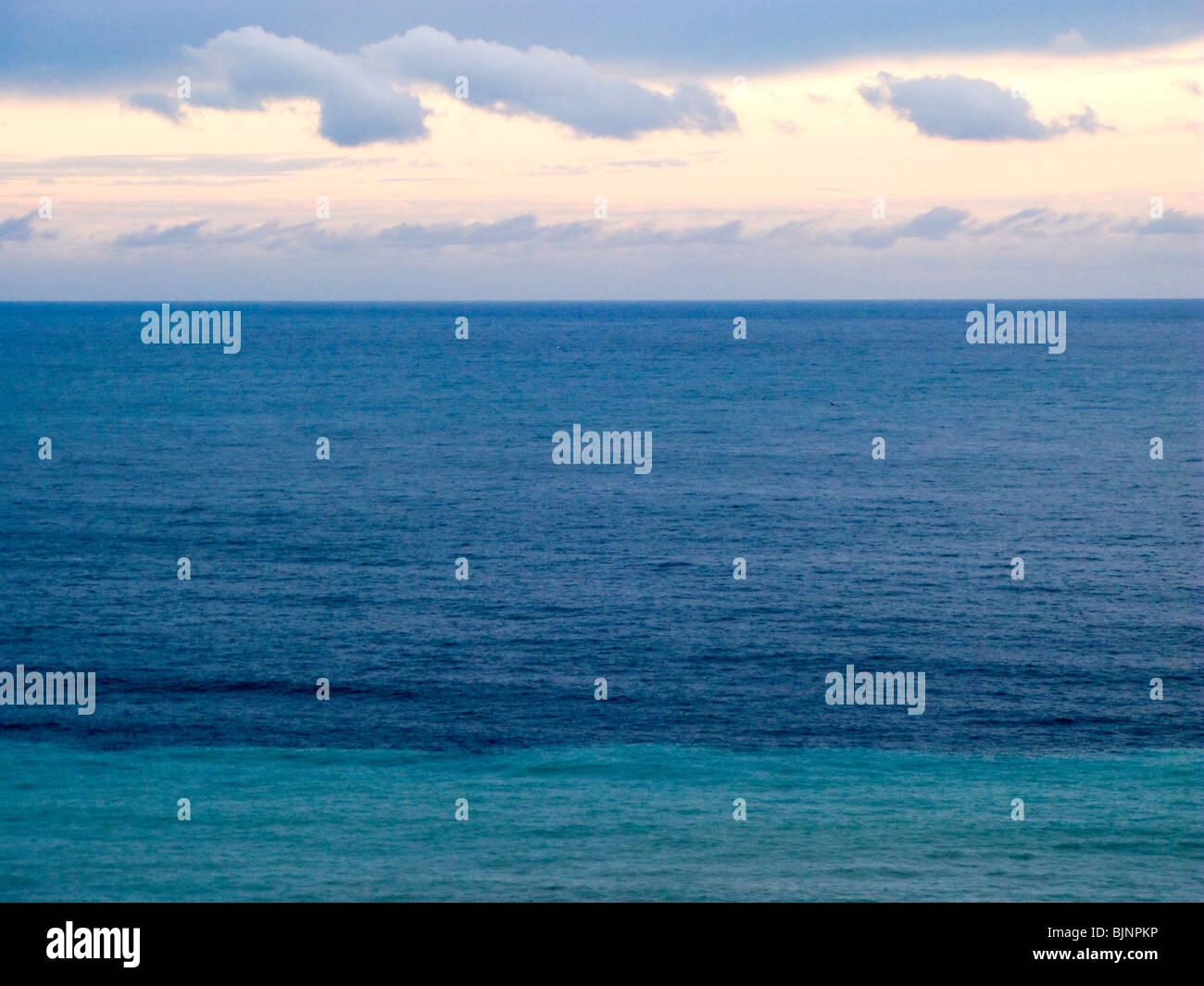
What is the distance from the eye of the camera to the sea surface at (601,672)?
38.0 meters

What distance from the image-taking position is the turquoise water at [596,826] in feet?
117

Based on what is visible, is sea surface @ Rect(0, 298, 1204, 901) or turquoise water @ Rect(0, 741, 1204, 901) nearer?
turquoise water @ Rect(0, 741, 1204, 901)

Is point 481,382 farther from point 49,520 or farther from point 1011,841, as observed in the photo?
point 1011,841

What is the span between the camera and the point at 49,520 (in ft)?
289

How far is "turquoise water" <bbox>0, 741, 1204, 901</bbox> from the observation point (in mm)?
35750

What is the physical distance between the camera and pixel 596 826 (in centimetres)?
4097

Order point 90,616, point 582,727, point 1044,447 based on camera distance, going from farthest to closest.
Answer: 1. point 1044,447
2. point 90,616
3. point 582,727

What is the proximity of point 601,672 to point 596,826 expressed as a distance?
18.5m

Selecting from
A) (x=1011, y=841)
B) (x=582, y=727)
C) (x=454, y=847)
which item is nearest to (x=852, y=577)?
(x=582, y=727)

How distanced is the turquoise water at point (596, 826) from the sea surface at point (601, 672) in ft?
0.52

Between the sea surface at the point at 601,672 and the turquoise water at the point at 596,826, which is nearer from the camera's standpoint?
the turquoise water at the point at 596,826

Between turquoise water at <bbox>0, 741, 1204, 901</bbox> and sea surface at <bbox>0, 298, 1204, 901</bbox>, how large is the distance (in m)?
0.16

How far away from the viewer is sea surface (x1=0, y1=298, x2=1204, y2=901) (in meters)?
38.0
